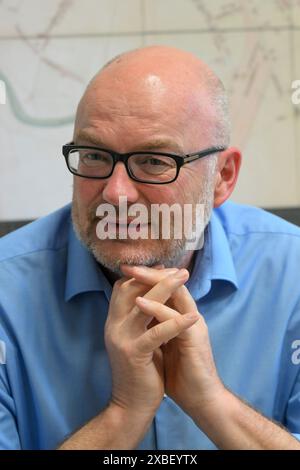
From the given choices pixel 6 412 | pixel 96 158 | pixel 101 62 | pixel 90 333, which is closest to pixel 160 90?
pixel 96 158

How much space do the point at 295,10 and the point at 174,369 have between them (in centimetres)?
111

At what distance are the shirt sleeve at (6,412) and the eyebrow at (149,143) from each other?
1.13 ft

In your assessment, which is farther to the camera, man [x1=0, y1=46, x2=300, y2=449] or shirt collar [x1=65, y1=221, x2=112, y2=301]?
shirt collar [x1=65, y1=221, x2=112, y2=301]

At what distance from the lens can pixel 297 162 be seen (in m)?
1.50

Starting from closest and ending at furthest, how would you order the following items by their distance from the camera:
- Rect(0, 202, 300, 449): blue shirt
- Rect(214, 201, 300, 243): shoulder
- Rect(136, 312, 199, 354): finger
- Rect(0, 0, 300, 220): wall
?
Rect(136, 312, 199, 354): finger
Rect(0, 202, 300, 449): blue shirt
Rect(214, 201, 300, 243): shoulder
Rect(0, 0, 300, 220): wall

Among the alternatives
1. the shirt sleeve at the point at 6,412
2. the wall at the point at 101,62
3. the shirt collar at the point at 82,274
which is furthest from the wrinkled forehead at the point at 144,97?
the wall at the point at 101,62

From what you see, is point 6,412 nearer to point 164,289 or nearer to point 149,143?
point 164,289

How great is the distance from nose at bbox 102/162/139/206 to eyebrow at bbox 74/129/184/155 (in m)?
0.04

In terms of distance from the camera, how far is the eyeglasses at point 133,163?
784 millimetres

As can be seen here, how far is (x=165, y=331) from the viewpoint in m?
0.73

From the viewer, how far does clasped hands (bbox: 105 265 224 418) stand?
29.2 inches

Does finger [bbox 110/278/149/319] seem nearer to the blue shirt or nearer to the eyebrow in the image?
the blue shirt

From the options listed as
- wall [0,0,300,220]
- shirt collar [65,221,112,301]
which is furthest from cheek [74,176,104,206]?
wall [0,0,300,220]
